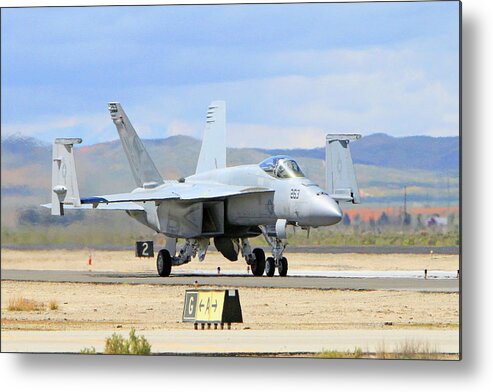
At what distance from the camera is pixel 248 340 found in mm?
24469

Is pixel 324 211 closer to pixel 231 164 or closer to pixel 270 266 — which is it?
pixel 270 266

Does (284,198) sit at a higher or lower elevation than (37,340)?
higher

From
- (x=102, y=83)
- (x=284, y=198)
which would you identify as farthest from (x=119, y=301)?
(x=284, y=198)

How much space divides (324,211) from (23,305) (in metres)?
7.98

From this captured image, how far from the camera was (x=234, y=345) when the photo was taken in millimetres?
24047

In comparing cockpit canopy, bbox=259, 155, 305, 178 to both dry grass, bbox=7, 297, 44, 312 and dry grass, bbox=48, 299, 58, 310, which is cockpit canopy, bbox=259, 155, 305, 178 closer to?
dry grass, bbox=48, 299, 58, 310

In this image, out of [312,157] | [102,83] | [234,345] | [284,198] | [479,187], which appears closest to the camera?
[479,187]

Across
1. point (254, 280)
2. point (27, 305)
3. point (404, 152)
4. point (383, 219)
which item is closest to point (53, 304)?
point (27, 305)

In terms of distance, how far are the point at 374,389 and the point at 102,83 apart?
10167 millimetres

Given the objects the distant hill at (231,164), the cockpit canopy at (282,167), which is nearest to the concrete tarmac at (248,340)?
the distant hill at (231,164)

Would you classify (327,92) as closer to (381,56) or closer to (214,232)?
(214,232)

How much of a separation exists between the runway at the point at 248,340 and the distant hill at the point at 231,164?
87.8 inches

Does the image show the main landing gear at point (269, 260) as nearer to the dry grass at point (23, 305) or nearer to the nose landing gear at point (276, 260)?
the nose landing gear at point (276, 260)

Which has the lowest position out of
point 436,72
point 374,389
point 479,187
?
point 374,389
